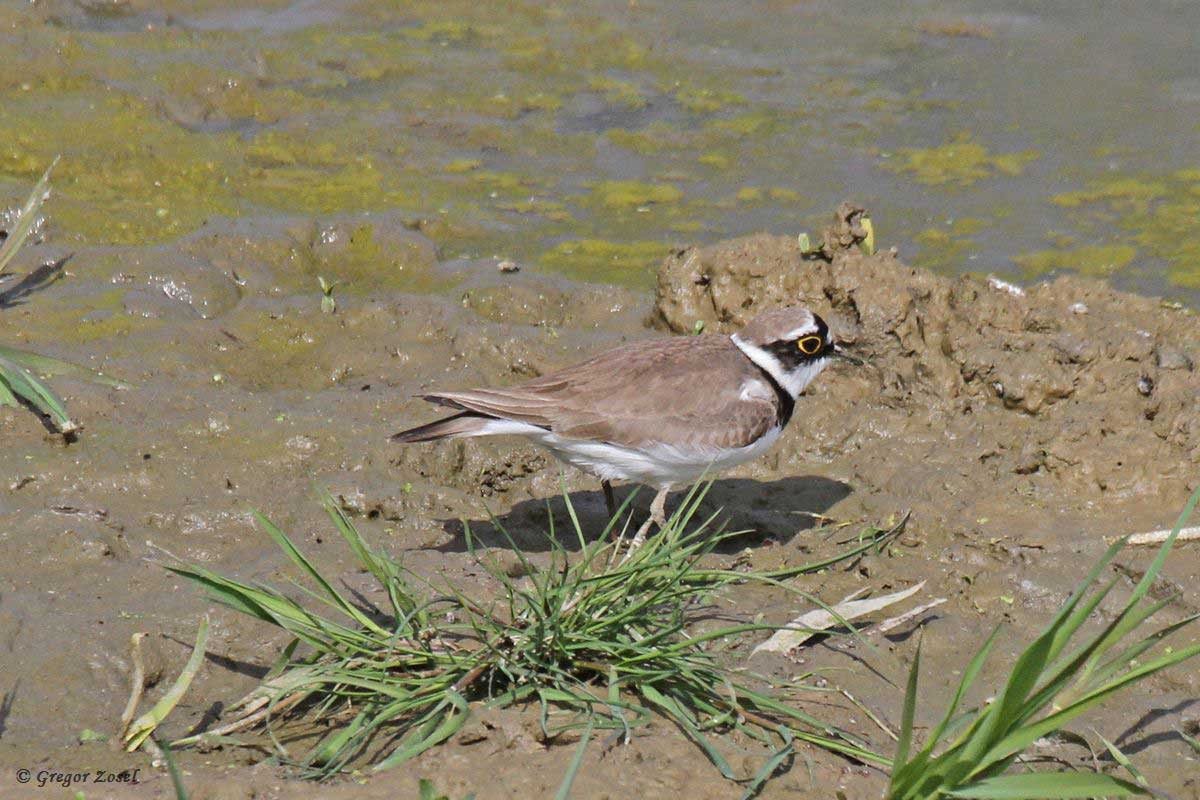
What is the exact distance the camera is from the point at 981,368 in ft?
24.5

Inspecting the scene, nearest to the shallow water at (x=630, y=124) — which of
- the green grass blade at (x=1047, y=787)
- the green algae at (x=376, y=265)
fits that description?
the green algae at (x=376, y=265)

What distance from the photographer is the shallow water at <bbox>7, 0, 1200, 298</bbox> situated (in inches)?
396

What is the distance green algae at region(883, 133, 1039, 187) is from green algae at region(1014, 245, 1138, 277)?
1.25 metres

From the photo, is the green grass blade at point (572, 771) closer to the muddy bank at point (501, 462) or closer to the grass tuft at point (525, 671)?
the muddy bank at point (501, 462)

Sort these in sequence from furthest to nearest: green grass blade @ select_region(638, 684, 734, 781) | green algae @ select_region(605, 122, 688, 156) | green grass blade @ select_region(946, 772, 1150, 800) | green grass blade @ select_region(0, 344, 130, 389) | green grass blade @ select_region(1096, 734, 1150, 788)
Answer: green algae @ select_region(605, 122, 688, 156) < green grass blade @ select_region(0, 344, 130, 389) < green grass blade @ select_region(1096, 734, 1150, 788) < green grass blade @ select_region(638, 684, 734, 781) < green grass blade @ select_region(946, 772, 1150, 800)

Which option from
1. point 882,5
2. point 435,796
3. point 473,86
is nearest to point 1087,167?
point 882,5

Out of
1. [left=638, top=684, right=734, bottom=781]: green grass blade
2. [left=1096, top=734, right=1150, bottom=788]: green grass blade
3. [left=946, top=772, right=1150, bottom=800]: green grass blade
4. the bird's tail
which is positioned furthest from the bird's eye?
[left=946, top=772, right=1150, bottom=800]: green grass blade

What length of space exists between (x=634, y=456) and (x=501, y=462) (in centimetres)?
80

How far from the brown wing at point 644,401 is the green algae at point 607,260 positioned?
2.28 metres

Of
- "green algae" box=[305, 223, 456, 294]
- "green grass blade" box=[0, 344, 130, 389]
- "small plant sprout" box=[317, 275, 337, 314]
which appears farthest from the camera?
"green algae" box=[305, 223, 456, 294]

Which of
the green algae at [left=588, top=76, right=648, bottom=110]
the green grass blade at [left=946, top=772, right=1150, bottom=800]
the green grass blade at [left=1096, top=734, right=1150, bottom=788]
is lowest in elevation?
the green grass blade at [left=1096, top=734, right=1150, bottom=788]

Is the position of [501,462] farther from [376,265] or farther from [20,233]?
[20,233]

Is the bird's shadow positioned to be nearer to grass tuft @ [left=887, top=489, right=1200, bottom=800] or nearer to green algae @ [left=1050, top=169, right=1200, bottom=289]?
grass tuft @ [left=887, top=489, right=1200, bottom=800]

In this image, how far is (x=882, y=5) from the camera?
14031mm
